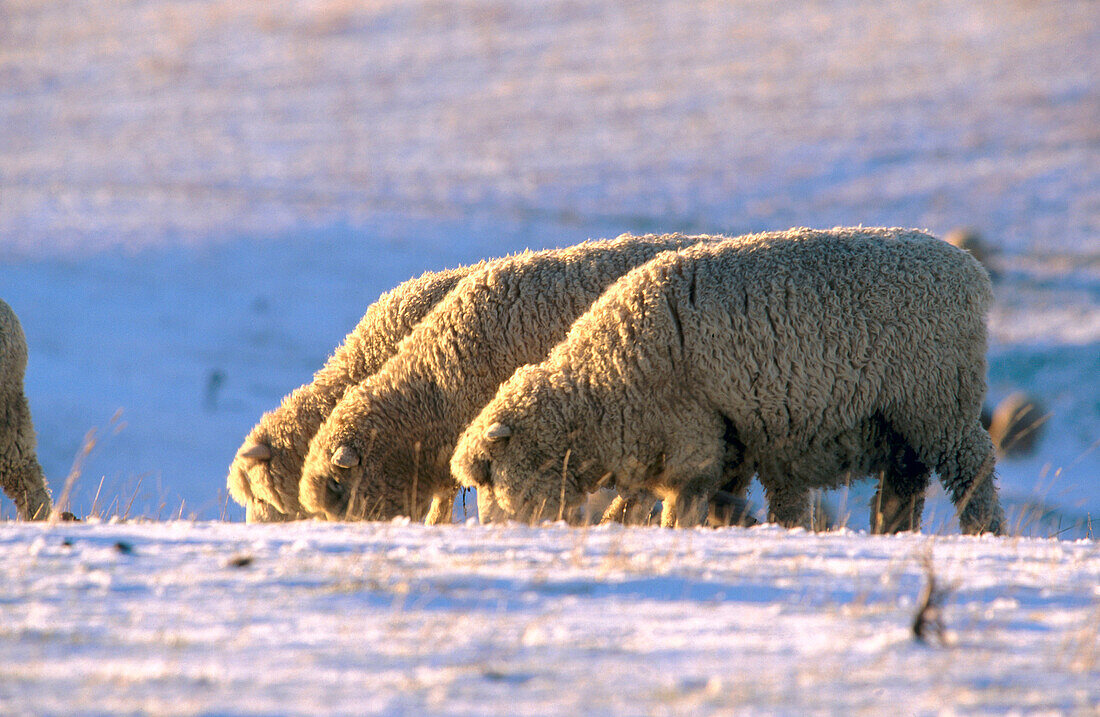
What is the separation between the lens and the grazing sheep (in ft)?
29.1

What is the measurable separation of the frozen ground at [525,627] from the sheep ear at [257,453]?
14.3 ft

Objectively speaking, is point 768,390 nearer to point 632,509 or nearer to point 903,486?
point 903,486

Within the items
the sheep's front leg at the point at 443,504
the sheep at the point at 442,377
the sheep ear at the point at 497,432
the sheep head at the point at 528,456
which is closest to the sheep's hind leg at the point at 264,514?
the sheep at the point at 442,377

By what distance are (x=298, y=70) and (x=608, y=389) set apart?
73.3 meters

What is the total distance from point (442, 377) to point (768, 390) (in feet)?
8.31

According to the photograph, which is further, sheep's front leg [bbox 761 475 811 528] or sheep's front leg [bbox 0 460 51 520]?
sheep's front leg [bbox 0 460 51 520]

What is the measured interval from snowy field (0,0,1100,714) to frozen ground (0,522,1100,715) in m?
0.01

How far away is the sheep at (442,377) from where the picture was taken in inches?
316

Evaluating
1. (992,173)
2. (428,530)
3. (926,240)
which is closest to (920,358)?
(926,240)

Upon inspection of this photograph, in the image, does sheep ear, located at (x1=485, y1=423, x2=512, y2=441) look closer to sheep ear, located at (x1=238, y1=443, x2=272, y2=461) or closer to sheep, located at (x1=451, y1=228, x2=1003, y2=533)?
sheep, located at (x1=451, y1=228, x2=1003, y2=533)

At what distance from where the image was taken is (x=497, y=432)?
21.4ft

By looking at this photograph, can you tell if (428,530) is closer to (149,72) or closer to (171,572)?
(171,572)

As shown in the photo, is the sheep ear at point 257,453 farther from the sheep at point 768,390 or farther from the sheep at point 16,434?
the sheep at point 768,390

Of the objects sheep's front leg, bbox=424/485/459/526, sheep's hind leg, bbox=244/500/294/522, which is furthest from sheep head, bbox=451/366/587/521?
sheep's hind leg, bbox=244/500/294/522
